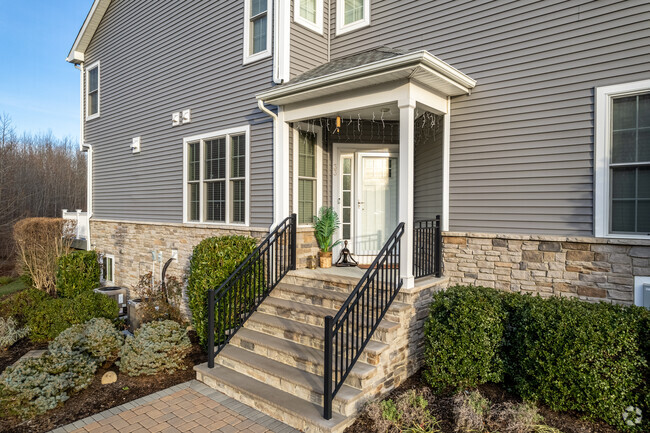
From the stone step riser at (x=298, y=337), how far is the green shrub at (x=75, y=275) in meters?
6.24

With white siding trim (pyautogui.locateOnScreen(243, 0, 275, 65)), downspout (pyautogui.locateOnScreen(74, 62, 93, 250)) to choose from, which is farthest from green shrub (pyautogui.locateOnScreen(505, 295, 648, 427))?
downspout (pyautogui.locateOnScreen(74, 62, 93, 250))

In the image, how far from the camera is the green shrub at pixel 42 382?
13.6ft

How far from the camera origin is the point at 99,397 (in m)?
4.55

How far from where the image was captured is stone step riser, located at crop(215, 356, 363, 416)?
12.3 feet

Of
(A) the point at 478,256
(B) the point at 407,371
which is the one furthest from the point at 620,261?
(B) the point at 407,371

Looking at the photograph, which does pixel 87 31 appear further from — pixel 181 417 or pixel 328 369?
pixel 328 369

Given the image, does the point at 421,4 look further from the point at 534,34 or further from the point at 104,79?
the point at 104,79

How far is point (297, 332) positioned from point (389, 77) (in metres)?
3.22

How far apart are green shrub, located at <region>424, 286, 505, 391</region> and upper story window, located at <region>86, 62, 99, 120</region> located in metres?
10.9

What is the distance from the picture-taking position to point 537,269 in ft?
15.7

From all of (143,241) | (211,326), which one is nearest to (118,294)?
(143,241)

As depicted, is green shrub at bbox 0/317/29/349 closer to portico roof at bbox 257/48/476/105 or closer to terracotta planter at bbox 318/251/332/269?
Result: terracotta planter at bbox 318/251/332/269

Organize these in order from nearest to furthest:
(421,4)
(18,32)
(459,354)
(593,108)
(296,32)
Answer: (459,354) → (593,108) → (421,4) → (296,32) → (18,32)

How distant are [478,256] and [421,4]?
3717 mm
